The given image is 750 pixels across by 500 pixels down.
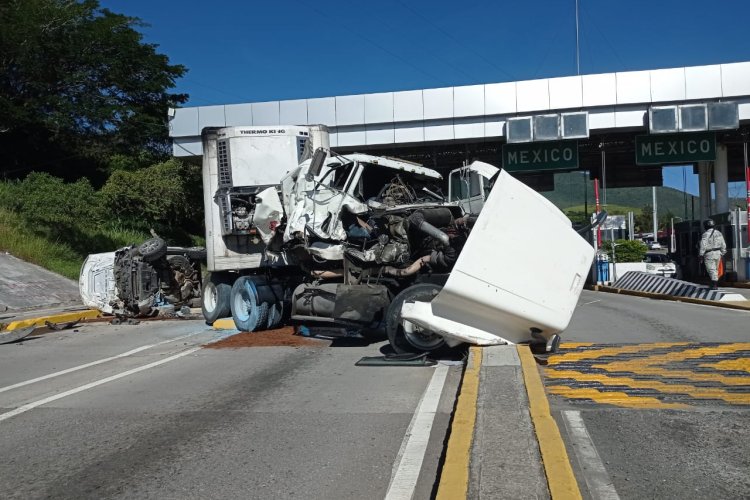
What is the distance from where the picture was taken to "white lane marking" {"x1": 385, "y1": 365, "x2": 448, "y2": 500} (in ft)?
13.6

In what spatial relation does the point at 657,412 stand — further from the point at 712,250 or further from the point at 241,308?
the point at 712,250

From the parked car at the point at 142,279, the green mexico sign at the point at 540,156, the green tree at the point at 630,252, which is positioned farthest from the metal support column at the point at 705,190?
the parked car at the point at 142,279

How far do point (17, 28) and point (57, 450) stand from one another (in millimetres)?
30336

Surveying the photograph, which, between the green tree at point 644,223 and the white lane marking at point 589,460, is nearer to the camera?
the white lane marking at point 589,460

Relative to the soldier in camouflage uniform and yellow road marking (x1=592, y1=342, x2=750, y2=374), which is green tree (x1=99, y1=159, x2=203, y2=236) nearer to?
the soldier in camouflage uniform

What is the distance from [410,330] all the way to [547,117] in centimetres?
1644

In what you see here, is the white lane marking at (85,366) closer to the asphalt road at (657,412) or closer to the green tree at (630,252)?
the asphalt road at (657,412)

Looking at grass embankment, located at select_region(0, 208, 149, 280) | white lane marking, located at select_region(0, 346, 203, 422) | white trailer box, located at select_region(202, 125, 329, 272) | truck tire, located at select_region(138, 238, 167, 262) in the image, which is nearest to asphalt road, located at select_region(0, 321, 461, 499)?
white lane marking, located at select_region(0, 346, 203, 422)

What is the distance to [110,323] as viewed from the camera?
1432cm

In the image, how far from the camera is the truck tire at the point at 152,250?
46.3 ft

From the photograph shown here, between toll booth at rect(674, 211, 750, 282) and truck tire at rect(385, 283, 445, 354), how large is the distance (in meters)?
16.9

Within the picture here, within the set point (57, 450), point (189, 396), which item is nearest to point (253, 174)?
point (189, 396)

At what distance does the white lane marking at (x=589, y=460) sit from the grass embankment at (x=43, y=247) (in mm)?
20185

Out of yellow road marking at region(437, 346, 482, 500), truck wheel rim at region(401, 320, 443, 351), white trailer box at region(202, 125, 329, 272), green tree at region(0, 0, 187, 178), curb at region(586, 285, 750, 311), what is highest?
green tree at region(0, 0, 187, 178)
